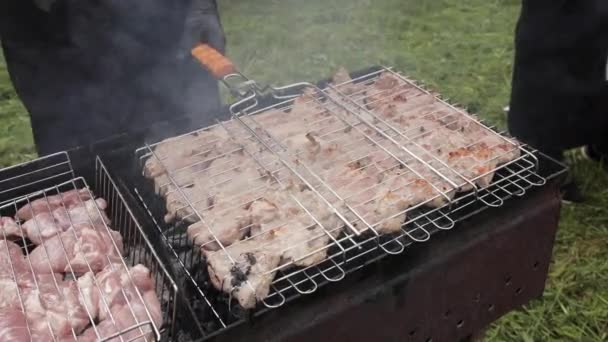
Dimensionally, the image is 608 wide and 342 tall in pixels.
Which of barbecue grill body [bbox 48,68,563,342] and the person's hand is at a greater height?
the person's hand

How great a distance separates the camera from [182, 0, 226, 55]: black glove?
328 cm

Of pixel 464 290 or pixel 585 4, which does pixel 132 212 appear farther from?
pixel 585 4

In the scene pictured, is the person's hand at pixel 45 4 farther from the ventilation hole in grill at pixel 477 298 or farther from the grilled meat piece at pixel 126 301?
the ventilation hole in grill at pixel 477 298

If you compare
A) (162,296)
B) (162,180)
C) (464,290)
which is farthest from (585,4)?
(162,296)

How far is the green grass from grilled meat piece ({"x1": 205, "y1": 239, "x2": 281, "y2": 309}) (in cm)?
208

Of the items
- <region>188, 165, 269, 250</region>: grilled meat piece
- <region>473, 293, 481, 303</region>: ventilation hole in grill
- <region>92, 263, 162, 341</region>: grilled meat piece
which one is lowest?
<region>473, 293, 481, 303</region>: ventilation hole in grill

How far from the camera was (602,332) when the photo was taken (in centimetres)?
352

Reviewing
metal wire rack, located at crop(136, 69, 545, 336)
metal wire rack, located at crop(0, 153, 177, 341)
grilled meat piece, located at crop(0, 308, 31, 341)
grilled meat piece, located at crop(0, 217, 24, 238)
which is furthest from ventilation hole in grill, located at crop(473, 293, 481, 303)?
grilled meat piece, located at crop(0, 217, 24, 238)

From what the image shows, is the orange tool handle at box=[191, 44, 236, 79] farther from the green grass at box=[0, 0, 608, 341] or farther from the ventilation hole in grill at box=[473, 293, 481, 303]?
the green grass at box=[0, 0, 608, 341]

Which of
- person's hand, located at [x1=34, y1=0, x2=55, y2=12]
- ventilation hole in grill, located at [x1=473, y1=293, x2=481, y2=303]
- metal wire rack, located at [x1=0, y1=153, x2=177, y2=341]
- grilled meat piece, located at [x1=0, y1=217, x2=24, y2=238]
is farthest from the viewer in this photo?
person's hand, located at [x1=34, y1=0, x2=55, y2=12]

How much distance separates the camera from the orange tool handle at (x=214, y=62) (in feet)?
8.87

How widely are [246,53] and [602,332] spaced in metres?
5.50

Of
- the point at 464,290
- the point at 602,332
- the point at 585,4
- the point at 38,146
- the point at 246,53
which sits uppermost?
the point at 585,4

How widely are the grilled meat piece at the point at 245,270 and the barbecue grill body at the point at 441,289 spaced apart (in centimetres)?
10
